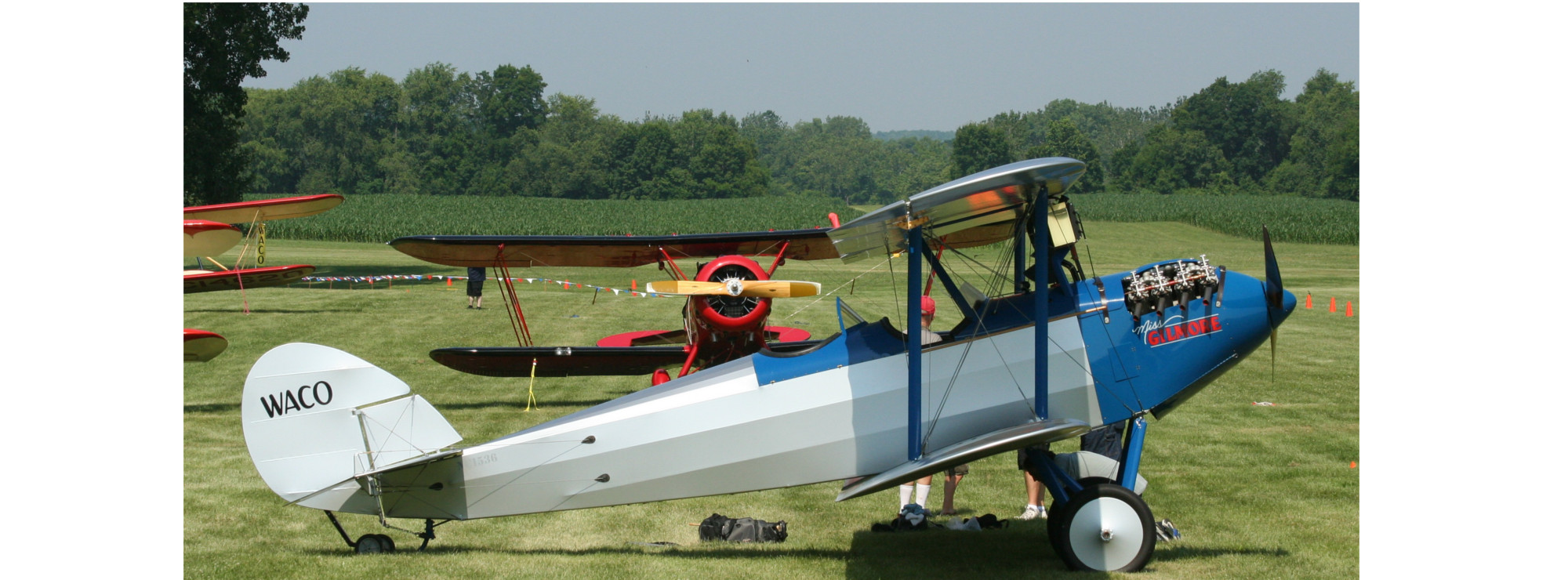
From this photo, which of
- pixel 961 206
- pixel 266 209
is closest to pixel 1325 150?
pixel 266 209

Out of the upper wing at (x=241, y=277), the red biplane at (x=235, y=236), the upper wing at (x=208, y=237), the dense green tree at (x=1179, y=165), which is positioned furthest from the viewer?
the dense green tree at (x=1179, y=165)

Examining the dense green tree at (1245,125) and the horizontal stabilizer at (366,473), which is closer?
the horizontal stabilizer at (366,473)

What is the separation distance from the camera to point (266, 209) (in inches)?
828

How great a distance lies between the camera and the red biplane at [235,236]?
18.2m

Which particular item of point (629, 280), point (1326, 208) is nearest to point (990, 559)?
point (629, 280)

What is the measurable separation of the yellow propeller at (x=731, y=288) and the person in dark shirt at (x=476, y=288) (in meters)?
12.7

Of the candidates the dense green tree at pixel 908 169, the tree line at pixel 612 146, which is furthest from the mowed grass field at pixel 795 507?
the dense green tree at pixel 908 169

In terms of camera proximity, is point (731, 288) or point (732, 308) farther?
point (732, 308)

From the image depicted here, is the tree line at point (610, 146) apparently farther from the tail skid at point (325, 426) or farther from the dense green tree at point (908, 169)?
the tail skid at point (325, 426)

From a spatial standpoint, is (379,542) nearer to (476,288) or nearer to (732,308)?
(732,308)

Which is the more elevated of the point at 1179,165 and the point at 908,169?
the point at 908,169

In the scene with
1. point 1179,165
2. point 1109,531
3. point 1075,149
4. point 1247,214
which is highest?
point 1075,149

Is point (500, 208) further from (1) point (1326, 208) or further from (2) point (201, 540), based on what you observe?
(2) point (201, 540)

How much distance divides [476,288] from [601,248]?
11400 millimetres
